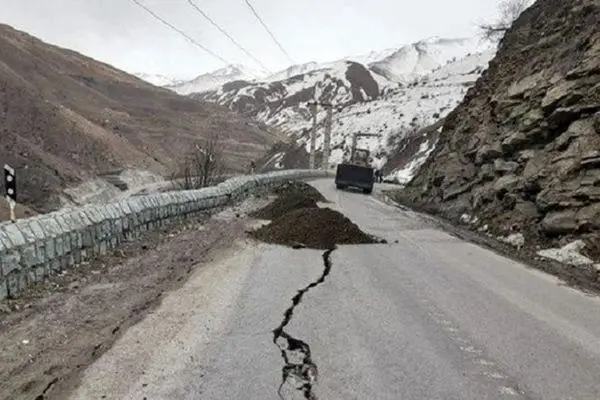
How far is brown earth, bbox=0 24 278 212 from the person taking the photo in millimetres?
52562

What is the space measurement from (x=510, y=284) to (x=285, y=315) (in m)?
4.39

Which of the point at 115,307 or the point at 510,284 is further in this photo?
the point at 510,284

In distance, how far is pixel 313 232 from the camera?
46.2 feet

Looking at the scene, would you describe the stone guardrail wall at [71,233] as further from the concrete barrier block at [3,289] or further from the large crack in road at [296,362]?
the large crack in road at [296,362]

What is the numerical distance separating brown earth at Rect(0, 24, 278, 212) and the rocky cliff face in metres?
31.2

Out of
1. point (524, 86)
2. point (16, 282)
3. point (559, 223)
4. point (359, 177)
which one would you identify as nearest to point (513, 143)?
point (524, 86)

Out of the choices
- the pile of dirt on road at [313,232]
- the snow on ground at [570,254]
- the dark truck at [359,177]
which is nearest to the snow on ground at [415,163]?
the dark truck at [359,177]

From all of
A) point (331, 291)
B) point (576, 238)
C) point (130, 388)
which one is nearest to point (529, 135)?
point (576, 238)

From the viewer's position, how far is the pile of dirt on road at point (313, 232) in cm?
1364

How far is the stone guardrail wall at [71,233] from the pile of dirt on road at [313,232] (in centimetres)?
258

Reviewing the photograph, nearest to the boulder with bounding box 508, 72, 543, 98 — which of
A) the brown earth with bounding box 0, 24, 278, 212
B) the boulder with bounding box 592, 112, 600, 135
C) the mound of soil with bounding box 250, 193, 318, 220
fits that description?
the boulder with bounding box 592, 112, 600, 135

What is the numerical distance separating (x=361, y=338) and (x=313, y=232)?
25.1 ft

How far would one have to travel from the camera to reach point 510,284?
9.95 meters

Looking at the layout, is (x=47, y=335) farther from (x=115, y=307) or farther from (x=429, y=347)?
(x=429, y=347)
